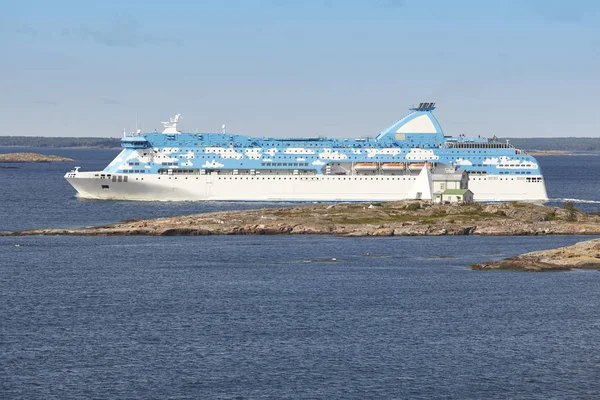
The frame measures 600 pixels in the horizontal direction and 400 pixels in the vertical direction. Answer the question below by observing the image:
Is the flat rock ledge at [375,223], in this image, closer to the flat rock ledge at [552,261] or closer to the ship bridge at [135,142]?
the flat rock ledge at [552,261]

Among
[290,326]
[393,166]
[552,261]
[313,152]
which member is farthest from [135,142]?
[290,326]

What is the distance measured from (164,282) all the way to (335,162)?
67.1 m

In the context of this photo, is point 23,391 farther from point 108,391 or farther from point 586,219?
point 586,219

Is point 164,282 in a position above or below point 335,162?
below

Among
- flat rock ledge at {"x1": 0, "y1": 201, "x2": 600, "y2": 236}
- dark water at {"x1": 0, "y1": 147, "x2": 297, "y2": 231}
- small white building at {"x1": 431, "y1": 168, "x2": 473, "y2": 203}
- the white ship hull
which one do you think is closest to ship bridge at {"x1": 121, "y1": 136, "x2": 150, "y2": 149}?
the white ship hull

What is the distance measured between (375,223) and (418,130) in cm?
4382

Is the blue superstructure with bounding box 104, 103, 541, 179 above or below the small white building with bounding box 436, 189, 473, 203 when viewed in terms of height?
above

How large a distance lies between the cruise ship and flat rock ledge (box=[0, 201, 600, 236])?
24.8m

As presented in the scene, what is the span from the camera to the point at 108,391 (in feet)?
134

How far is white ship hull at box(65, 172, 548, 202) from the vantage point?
126938 mm

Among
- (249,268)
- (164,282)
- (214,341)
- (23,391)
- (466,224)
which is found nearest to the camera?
(23,391)

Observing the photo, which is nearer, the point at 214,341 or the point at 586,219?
the point at 214,341

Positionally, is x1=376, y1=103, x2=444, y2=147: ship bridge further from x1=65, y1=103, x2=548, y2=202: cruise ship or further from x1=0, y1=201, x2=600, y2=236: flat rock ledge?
x1=0, y1=201, x2=600, y2=236: flat rock ledge

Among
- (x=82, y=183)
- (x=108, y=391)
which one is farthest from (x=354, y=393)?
(x=82, y=183)
